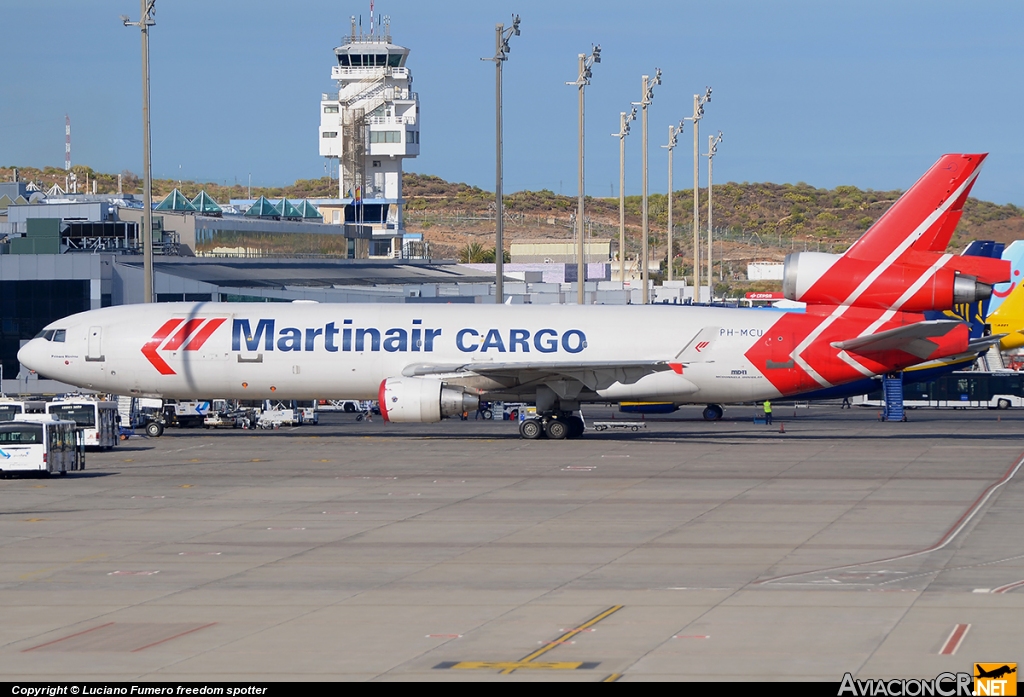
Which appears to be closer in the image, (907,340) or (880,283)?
(907,340)

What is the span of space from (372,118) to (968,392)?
85.7 meters

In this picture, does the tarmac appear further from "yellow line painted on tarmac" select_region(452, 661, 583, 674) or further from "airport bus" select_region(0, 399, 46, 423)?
"airport bus" select_region(0, 399, 46, 423)

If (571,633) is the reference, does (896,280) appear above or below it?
above

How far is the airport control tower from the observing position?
6004 inches

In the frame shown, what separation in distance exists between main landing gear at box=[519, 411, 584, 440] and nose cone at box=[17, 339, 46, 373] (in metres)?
19.5

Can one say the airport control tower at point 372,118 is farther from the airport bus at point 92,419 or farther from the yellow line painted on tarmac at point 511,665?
the yellow line painted on tarmac at point 511,665

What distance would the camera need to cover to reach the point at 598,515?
29.5 meters

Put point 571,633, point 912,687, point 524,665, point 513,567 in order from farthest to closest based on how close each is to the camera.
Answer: point 513,567
point 571,633
point 524,665
point 912,687

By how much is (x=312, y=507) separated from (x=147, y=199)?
29216 mm

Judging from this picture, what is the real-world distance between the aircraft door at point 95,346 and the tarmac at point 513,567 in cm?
912

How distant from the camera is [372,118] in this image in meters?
153

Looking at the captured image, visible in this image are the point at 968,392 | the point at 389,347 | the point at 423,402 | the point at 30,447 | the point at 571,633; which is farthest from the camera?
the point at 968,392

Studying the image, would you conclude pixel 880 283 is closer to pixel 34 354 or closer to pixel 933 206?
pixel 933 206

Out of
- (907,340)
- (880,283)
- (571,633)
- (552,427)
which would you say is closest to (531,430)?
(552,427)
